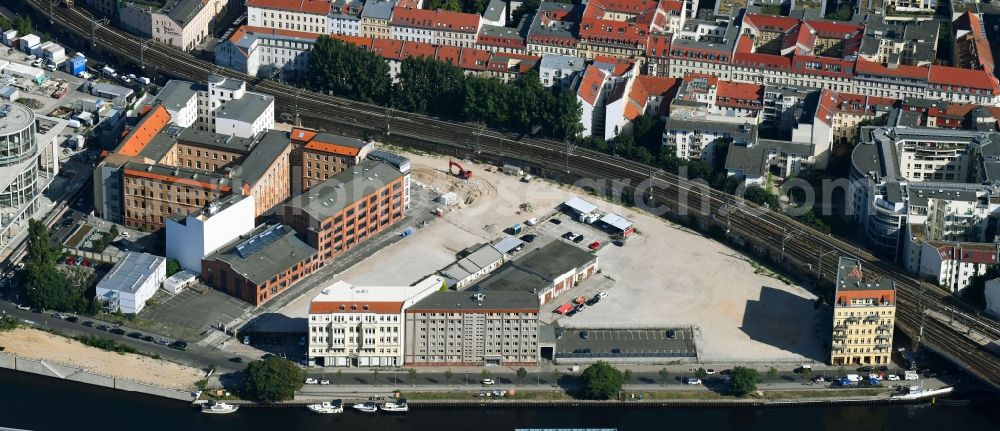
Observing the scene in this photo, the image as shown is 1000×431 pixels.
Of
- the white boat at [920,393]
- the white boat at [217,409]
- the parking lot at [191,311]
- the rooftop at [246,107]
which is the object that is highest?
the rooftop at [246,107]

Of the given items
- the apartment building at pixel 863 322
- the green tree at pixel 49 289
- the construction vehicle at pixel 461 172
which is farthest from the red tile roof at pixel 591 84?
the green tree at pixel 49 289

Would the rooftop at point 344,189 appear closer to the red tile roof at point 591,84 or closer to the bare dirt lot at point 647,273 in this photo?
the bare dirt lot at point 647,273

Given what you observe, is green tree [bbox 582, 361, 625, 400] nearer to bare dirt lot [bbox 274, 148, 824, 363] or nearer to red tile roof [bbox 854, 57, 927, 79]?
bare dirt lot [bbox 274, 148, 824, 363]

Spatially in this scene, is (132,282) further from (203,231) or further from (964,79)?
(964,79)

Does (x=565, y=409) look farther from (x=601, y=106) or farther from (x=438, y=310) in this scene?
(x=601, y=106)

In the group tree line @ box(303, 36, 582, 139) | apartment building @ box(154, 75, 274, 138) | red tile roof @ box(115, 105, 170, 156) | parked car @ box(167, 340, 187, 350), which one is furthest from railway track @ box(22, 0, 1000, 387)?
parked car @ box(167, 340, 187, 350)

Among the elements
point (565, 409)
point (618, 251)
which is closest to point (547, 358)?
point (565, 409)

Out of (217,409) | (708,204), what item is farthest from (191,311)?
(708,204)
